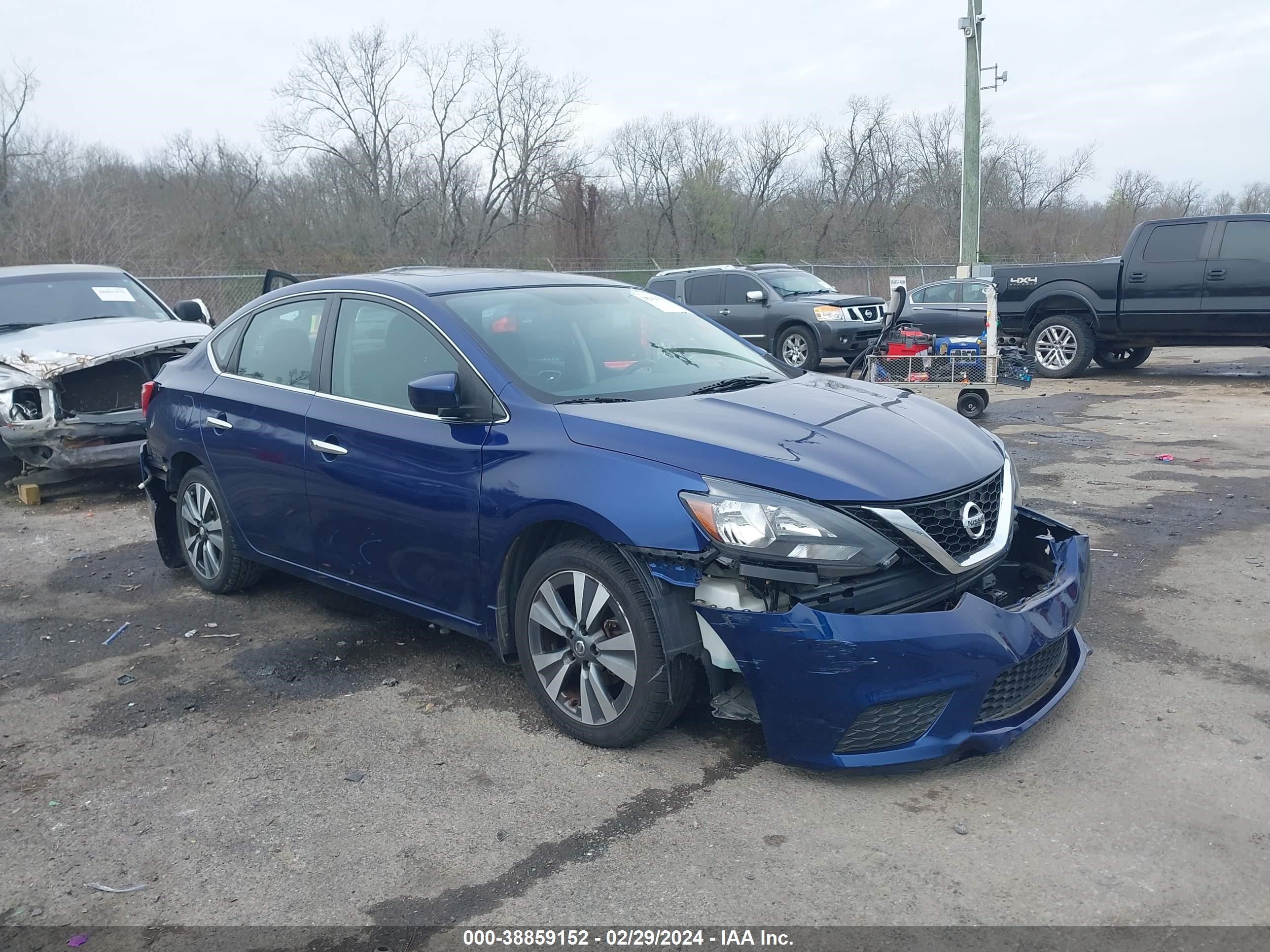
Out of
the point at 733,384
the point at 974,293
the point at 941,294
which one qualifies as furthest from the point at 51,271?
the point at 941,294

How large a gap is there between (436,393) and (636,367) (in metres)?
0.93

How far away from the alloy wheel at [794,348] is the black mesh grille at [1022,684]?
13.1 m

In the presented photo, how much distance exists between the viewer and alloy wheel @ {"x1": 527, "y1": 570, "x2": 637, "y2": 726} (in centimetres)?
357

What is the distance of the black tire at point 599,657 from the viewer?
347 cm

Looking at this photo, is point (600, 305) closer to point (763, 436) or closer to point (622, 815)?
point (763, 436)

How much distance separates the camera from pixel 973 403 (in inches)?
450

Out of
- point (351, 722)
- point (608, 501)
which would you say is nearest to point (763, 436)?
point (608, 501)

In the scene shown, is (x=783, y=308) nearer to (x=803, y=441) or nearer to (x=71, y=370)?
(x=71, y=370)

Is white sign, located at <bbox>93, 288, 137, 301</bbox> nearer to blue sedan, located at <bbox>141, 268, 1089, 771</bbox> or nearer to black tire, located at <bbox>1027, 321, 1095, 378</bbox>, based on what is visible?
blue sedan, located at <bbox>141, 268, 1089, 771</bbox>

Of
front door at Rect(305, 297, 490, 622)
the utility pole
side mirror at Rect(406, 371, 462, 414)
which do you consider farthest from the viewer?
the utility pole

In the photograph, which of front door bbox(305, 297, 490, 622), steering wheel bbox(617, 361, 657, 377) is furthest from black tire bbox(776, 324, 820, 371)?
front door bbox(305, 297, 490, 622)

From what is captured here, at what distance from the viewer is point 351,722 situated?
408 centimetres

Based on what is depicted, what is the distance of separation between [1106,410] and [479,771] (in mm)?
10068

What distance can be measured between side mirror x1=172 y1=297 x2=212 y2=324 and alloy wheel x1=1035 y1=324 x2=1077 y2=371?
36.8ft
